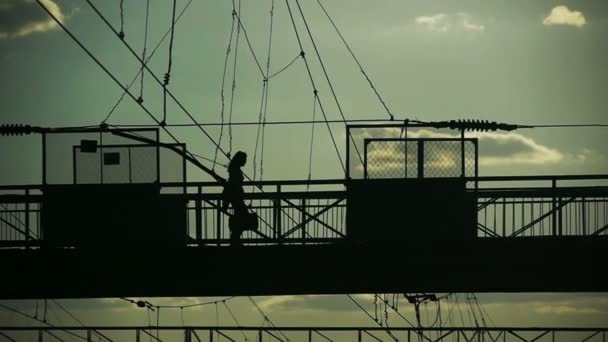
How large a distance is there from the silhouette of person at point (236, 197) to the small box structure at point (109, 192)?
1190mm

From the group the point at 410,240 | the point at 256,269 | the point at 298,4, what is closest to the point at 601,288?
the point at 410,240

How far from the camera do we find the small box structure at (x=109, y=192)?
1117 inches

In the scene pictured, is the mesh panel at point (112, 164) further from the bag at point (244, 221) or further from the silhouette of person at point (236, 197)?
the bag at point (244, 221)

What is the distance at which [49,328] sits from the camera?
32.4 metres

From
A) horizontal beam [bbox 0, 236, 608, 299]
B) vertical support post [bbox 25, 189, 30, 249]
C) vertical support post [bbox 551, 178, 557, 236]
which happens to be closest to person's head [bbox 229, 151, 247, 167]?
horizontal beam [bbox 0, 236, 608, 299]

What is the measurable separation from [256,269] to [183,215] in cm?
→ 198

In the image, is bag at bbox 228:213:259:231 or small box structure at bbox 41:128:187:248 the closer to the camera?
bag at bbox 228:213:259:231

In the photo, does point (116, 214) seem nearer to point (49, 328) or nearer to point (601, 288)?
point (49, 328)

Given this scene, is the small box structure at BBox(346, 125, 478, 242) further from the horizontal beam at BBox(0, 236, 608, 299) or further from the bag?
the bag

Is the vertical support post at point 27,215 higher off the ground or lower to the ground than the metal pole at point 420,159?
lower

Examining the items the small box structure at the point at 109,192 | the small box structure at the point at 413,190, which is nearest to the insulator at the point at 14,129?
the small box structure at the point at 109,192

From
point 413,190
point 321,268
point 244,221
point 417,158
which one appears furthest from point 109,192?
point 417,158

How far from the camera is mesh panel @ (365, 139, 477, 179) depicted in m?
28.2

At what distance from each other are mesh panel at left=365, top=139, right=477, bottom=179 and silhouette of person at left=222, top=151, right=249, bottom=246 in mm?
2567
